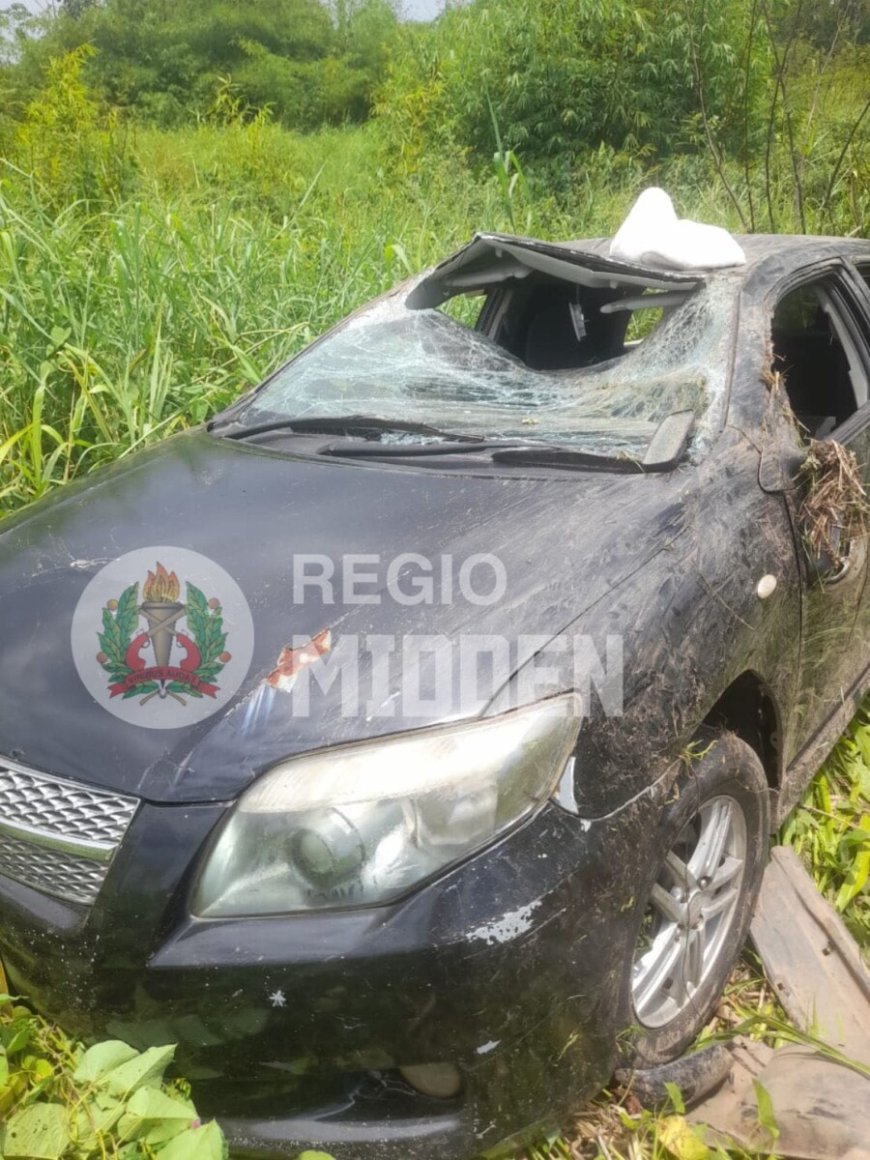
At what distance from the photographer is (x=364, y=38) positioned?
30094mm

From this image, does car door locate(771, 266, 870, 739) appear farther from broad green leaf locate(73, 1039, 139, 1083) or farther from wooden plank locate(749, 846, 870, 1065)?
broad green leaf locate(73, 1039, 139, 1083)

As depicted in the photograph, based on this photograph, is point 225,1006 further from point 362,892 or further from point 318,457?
point 318,457

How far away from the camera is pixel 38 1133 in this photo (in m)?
1.32

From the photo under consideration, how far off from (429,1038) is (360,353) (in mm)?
1932

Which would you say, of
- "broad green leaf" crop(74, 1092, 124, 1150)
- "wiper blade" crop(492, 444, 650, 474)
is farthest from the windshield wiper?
"broad green leaf" crop(74, 1092, 124, 1150)

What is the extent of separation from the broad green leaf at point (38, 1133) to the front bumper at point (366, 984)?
12cm

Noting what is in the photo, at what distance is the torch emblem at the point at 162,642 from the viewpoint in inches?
57.8

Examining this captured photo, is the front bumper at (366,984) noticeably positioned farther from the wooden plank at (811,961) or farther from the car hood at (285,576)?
the wooden plank at (811,961)

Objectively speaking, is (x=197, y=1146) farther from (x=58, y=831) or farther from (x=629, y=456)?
(x=629, y=456)

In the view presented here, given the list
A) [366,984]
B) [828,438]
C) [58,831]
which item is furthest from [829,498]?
[58,831]

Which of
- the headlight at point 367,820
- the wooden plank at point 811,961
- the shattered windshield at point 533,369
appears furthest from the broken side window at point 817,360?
the headlight at point 367,820

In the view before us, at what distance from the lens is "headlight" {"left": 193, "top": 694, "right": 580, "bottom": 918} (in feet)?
4.15

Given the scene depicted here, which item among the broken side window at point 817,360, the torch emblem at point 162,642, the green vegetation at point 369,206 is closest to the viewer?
the torch emblem at point 162,642

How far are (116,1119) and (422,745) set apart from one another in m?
0.68
